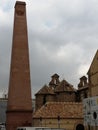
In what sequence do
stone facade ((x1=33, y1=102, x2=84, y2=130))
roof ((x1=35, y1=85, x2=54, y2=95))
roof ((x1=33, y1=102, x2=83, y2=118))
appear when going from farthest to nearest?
roof ((x1=35, y1=85, x2=54, y2=95))
roof ((x1=33, y1=102, x2=83, y2=118))
stone facade ((x1=33, y1=102, x2=84, y2=130))

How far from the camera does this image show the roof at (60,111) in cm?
4116

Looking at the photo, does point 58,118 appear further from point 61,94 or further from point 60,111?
point 61,94

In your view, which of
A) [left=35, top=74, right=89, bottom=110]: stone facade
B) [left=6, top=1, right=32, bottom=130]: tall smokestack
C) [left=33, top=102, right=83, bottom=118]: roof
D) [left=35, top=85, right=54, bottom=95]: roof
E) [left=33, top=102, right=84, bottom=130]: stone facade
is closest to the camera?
[left=6, top=1, right=32, bottom=130]: tall smokestack

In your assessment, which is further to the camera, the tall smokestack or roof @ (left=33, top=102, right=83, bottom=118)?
roof @ (left=33, top=102, right=83, bottom=118)

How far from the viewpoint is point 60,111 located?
4238 cm

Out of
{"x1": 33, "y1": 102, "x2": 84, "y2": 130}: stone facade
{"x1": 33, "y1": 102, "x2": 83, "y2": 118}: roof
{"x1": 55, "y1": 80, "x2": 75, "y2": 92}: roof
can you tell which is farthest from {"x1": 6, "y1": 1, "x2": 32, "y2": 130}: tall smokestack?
{"x1": 55, "y1": 80, "x2": 75, "y2": 92}: roof

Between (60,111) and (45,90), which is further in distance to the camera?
(45,90)

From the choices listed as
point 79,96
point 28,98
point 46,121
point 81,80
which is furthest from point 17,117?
point 81,80

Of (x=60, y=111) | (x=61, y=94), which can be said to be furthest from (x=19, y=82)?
(x=61, y=94)

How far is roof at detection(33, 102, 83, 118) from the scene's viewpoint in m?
41.2

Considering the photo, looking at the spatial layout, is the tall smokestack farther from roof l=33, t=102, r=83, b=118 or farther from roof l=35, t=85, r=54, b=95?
roof l=35, t=85, r=54, b=95

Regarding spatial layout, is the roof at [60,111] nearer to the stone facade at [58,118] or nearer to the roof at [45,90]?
the stone facade at [58,118]

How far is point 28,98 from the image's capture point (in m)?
35.4

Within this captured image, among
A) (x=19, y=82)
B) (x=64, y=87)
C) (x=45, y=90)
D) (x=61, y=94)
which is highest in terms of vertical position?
(x=64, y=87)
